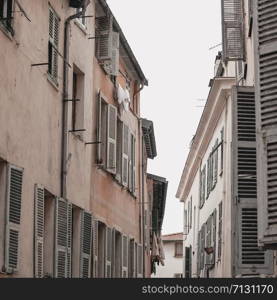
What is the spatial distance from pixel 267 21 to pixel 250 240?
447 cm

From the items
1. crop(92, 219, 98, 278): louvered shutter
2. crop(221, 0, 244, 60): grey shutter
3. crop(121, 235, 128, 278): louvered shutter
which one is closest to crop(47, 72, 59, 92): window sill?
crop(92, 219, 98, 278): louvered shutter

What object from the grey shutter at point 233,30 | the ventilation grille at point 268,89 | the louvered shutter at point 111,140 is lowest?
the ventilation grille at point 268,89

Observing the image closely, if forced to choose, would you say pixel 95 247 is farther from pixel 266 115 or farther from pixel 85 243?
pixel 266 115

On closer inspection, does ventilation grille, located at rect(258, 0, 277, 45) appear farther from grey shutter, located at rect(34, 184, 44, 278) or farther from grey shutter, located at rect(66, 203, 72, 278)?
grey shutter, located at rect(66, 203, 72, 278)

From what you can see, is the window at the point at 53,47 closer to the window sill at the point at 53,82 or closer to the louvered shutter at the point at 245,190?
the window sill at the point at 53,82

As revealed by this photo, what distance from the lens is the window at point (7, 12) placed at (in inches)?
575

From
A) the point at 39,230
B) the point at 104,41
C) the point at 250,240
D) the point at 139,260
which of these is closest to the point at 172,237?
the point at 139,260

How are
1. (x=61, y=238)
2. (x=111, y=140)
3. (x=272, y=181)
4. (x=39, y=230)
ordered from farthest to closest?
(x=111, y=140), (x=61, y=238), (x=39, y=230), (x=272, y=181)

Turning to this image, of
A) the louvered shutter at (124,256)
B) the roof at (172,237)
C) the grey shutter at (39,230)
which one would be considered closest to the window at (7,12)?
the grey shutter at (39,230)

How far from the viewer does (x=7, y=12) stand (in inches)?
582

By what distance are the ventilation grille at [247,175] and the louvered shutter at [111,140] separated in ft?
19.2
